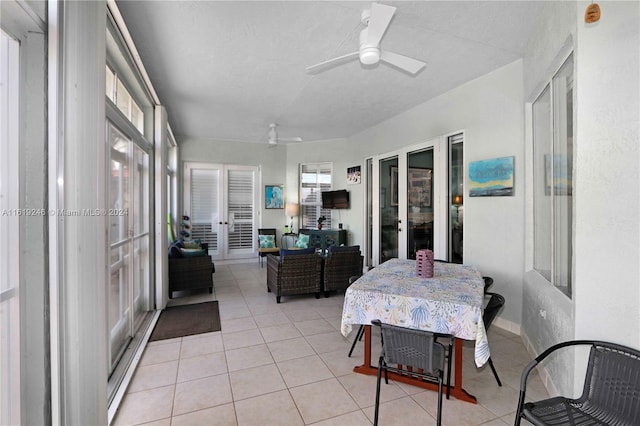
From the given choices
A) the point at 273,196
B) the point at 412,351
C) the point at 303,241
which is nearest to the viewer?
the point at 412,351

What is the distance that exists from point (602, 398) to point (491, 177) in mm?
2439

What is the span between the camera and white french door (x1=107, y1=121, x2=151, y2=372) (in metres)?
2.54

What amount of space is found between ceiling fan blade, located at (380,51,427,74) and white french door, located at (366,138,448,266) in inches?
78.4

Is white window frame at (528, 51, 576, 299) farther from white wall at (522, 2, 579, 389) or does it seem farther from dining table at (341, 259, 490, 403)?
dining table at (341, 259, 490, 403)

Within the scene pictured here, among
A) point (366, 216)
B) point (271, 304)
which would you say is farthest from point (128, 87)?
point (366, 216)

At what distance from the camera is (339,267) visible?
14.7ft

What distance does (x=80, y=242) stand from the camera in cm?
133

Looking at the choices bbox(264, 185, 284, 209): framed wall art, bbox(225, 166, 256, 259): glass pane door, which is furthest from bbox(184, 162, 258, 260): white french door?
bbox(264, 185, 284, 209): framed wall art

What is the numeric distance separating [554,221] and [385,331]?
177 centimetres

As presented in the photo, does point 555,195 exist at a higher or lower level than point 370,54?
lower

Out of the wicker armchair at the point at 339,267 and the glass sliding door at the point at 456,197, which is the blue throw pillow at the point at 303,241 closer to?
the wicker armchair at the point at 339,267

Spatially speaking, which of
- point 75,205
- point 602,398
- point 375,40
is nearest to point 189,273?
point 75,205

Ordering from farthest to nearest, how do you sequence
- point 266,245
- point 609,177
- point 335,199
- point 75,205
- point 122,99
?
point 266,245 < point 335,199 < point 122,99 < point 609,177 < point 75,205

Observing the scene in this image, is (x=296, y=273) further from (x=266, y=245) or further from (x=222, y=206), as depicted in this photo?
(x=222, y=206)
